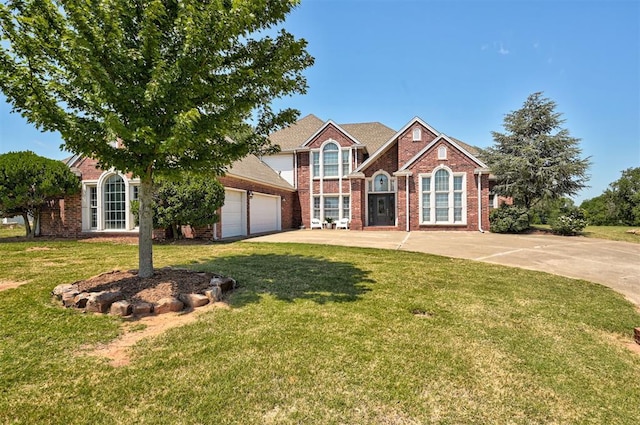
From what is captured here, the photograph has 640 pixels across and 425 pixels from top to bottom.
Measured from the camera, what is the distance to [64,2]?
4.72 metres

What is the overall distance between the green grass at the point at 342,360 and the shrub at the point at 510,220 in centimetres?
1333

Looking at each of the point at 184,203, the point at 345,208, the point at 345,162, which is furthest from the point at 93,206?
the point at 345,162

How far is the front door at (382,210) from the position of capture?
74.7ft

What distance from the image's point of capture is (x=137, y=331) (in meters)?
4.10

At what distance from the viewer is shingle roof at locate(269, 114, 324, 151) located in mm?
25925

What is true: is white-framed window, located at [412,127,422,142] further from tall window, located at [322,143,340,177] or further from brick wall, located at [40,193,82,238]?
brick wall, located at [40,193,82,238]

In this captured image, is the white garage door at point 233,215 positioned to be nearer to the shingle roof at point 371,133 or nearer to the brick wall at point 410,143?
the brick wall at point 410,143

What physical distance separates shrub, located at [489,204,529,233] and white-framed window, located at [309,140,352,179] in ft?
33.4

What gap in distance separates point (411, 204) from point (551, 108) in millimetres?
11776

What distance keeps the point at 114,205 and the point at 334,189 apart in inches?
551

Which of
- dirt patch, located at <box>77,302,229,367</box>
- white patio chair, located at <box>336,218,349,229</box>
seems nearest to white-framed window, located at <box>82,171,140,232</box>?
dirt patch, located at <box>77,302,229,367</box>

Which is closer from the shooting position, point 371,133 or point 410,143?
point 410,143

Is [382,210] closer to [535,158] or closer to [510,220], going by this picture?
[510,220]

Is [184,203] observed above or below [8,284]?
above
